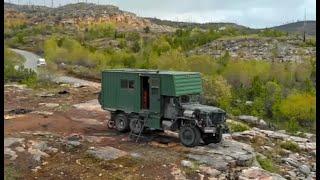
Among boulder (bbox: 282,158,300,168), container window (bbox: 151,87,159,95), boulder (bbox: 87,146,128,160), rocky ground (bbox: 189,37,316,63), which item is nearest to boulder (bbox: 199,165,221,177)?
boulder (bbox: 87,146,128,160)

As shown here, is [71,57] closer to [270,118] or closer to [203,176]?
[270,118]

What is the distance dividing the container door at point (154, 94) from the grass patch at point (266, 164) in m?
2.93

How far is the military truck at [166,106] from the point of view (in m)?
12.8

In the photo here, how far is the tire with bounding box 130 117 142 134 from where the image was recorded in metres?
13.7

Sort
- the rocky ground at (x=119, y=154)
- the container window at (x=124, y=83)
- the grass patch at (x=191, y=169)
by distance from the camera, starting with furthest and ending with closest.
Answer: the container window at (x=124, y=83)
the grass patch at (x=191, y=169)
the rocky ground at (x=119, y=154)

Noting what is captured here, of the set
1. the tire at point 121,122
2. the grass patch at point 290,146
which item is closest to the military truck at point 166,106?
the tire at point 121,122

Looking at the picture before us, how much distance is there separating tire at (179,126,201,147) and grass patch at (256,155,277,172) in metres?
1.80

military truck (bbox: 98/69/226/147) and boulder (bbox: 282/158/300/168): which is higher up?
military truck (bbox: 98/69/226/147)

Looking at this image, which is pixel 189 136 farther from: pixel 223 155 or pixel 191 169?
pixel 191 169

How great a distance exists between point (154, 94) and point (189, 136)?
1.44 meters

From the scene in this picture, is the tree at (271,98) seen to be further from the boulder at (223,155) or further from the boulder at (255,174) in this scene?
the boulder at (255,174)

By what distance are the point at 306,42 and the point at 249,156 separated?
163 ft

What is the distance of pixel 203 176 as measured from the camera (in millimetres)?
11164

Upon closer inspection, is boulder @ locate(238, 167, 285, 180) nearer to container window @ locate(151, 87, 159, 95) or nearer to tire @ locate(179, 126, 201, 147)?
tire @ locate(179, 126, 201, 147)
